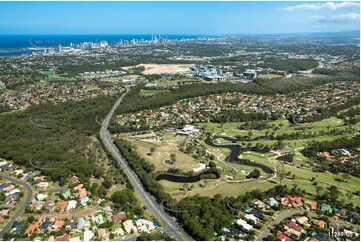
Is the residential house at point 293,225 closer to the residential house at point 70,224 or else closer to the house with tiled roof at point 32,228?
the residential house at point 70,224

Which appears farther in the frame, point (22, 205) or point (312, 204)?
point (312, 204)

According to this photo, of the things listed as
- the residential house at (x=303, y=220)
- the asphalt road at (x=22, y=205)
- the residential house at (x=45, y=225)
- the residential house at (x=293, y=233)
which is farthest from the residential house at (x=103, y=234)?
the residential house at (x=303, y=220)

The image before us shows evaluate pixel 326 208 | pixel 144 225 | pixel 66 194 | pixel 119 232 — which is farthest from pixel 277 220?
pixel 66 194

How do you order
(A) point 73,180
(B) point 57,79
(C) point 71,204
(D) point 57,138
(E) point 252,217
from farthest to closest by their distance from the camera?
(B) point 57,79 < (D) point 57,138 < (A) point 73,180 < (C) point 71,204 < (E) point 252,217

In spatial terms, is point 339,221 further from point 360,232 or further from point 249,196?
point 249,196

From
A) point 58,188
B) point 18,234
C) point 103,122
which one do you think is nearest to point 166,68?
point 103,122

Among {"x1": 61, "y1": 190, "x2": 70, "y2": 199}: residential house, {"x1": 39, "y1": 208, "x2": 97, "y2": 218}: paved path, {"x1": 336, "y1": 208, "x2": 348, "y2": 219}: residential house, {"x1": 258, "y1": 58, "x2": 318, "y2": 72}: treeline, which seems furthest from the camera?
{"x1": 258, "y1": 58, "x2": 318, "y2": 72}: treeline

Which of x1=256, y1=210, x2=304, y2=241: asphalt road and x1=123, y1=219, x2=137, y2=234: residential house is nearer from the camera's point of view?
x1=256, y1=210, x2=304, y2=241: asphalt road

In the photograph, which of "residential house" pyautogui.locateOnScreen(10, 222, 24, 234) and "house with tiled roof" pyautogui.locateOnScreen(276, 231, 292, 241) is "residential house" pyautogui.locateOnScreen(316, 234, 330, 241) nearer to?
"house with tiled roof" pyautogui.locateOnScreen(276, 231, 292, 241)

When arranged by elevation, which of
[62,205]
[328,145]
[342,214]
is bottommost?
[342,214]

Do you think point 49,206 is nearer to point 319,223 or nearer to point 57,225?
point 57,225

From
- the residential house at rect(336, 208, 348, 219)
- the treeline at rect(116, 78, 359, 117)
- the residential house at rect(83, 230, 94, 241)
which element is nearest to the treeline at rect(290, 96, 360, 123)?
the treeline at rect(116, 78, 359, 117)
